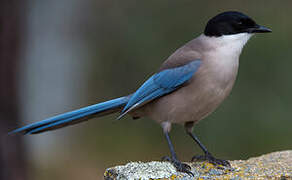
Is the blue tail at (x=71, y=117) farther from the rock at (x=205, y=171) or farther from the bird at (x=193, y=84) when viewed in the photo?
the rock at (x=205, y=171)

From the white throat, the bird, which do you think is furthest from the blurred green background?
the white throat

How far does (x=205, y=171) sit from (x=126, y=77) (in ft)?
16.6

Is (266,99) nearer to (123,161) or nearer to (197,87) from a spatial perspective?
(123,161)

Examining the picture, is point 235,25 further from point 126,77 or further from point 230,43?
point 126,77

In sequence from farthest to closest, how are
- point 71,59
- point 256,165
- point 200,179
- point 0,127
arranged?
point 71,59, point 0,127, point 256,165, point 200,179

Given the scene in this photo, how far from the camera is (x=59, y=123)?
16.0 ft

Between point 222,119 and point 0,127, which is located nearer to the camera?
point 0,127

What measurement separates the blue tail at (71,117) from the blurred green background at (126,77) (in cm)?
244

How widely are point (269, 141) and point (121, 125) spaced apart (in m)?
3.05

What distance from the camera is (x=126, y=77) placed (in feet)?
30.5

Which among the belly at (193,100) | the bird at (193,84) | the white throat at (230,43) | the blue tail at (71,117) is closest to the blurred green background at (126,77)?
the blue tail at (71,117)

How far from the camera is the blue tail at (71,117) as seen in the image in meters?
4.84

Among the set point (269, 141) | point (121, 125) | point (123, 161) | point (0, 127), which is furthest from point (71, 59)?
point (269, 141)

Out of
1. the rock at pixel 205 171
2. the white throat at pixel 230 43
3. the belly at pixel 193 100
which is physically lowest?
the rock at pixel 205 171
